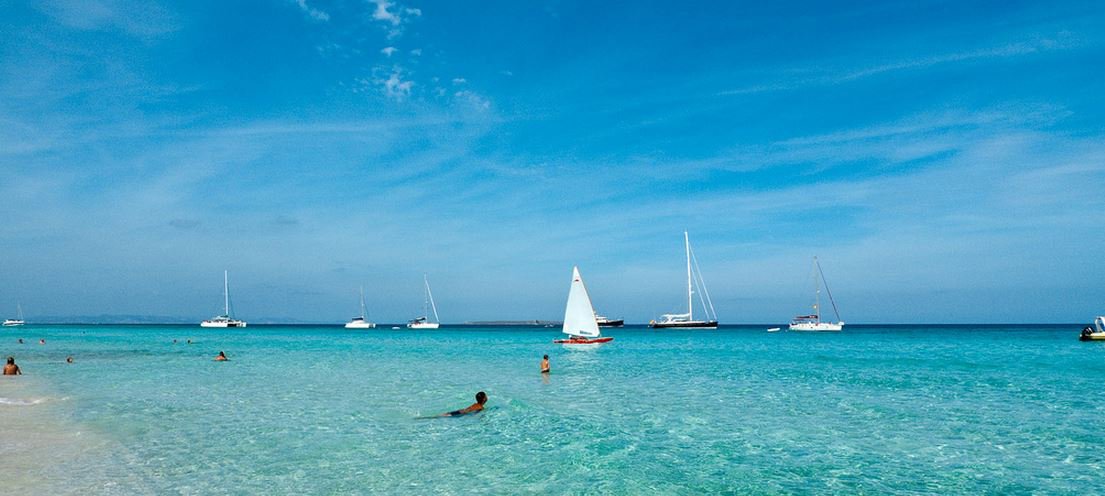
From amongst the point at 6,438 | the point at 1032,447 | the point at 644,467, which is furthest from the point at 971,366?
the point at 6,438

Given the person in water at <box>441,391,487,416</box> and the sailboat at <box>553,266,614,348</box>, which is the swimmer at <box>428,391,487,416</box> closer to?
the person in water at <box>441,391,487,416</box>

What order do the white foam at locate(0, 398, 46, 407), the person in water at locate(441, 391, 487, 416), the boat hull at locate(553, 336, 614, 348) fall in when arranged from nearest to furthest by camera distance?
the person in water at locate(441, 391, 487, 416), the white foam at locate(0, 398, 46, 407), the boat hull at locate(553, 336, 614, 348)

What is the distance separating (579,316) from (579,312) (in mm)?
701

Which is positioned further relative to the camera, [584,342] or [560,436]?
[584,342]

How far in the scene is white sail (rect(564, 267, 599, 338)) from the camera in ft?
184

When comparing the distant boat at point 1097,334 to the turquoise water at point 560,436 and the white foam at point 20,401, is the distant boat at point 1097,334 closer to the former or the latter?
the turquoise water at point 560,436

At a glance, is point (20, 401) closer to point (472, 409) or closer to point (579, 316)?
point (472, 409)

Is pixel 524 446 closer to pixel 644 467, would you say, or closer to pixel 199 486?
pixel 644 467

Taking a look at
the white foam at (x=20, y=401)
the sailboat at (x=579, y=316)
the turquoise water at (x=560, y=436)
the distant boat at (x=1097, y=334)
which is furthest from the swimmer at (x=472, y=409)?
the distant boat at (x=1097, y=334)

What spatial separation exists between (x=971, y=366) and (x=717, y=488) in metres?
37.1

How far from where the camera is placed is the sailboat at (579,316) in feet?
184

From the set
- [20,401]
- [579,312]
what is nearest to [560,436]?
[20,401]

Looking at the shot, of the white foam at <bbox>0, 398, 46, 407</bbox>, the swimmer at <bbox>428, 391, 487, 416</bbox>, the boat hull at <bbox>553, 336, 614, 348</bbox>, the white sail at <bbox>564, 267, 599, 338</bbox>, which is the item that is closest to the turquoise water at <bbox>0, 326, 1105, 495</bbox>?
the white foam at <bbox>0, 398, 46, 407</bbox>

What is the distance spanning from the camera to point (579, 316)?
194 feet
